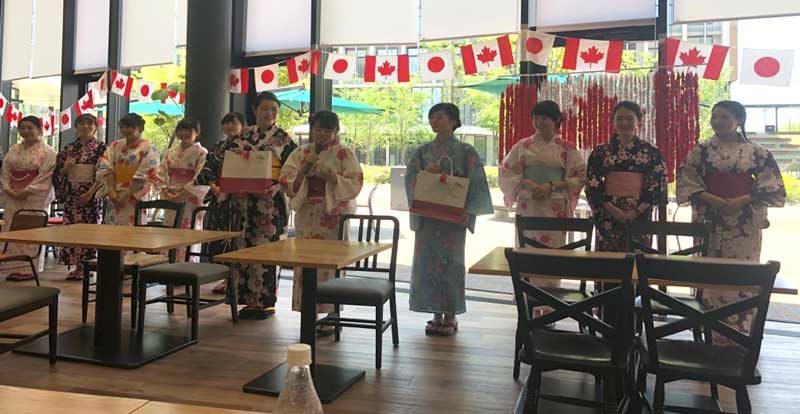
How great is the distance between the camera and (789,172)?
4.62 metres

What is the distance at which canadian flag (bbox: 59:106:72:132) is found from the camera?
7.77 m

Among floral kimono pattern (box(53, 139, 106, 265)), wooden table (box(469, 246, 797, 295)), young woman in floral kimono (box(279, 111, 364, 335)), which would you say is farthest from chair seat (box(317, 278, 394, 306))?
floral kimono pattern (box(53, 139, 106, 265))

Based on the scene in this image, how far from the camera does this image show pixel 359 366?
342 cm

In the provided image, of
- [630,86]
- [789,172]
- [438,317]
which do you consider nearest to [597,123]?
[630,86]

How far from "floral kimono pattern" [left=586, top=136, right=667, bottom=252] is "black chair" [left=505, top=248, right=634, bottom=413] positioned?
1.67 metres

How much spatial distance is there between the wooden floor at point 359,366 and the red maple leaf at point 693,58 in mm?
1996

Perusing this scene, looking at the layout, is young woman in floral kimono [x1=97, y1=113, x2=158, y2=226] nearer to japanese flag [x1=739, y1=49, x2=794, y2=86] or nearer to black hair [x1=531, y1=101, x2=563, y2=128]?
black hair [x1=531, y1=101, x2=563, y2=128]

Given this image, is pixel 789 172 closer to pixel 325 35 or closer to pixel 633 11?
pixel 633 11

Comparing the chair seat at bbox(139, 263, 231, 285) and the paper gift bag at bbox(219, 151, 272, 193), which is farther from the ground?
the paper gift bag at bbox(219, 151, 272, 193)

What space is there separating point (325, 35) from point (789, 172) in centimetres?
415

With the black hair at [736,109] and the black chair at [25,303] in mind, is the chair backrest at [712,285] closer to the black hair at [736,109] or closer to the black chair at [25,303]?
the black hair at [736,109]

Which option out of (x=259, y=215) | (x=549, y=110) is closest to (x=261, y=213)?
(x=259, y=215)

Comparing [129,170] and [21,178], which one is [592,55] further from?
[21,178]

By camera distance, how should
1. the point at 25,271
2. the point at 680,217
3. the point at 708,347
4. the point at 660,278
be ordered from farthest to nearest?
the point at 25,271, the point at 680,217, the point at 708,347, the point at 660,278
